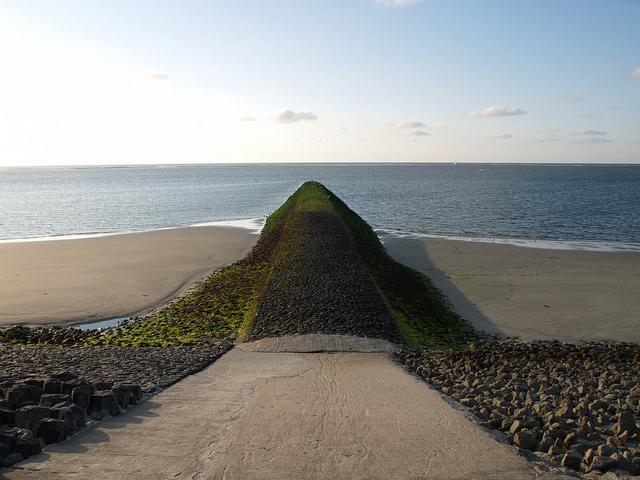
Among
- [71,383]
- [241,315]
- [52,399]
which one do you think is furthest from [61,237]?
[52,399]

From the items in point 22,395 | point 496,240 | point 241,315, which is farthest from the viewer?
point 496,240

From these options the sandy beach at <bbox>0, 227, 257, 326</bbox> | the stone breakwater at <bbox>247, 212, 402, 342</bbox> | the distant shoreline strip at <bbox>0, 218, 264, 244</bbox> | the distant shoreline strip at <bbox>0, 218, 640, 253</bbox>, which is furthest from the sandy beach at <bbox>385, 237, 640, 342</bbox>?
the distant shoreline strip at <bbox>0, 218, 264, 244</bbox>

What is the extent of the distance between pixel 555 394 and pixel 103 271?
21.8m

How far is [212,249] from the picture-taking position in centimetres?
3319

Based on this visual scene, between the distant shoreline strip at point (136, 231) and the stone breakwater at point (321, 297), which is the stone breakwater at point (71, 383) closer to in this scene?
the stone breakwater at point (321, 297)

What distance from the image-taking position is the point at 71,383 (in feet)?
27.5

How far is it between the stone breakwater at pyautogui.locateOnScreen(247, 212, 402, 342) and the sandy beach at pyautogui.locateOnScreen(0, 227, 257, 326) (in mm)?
4991

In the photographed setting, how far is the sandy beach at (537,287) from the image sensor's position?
18203 mm

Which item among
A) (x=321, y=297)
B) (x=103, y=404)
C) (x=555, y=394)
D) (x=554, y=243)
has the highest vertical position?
(x=103, y=404)

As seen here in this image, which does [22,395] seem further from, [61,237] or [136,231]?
[136,231]

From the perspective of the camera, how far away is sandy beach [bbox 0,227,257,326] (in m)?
19.8

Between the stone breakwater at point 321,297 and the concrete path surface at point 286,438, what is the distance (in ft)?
12.9

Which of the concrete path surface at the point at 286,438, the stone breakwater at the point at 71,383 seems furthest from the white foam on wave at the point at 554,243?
the concrete path surface at the point at 286,438

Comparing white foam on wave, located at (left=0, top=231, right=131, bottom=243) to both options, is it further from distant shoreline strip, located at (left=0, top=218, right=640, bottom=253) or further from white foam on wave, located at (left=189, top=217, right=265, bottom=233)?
white foam on wave, located at (left=189, top=217, right=265, bottom=233)
